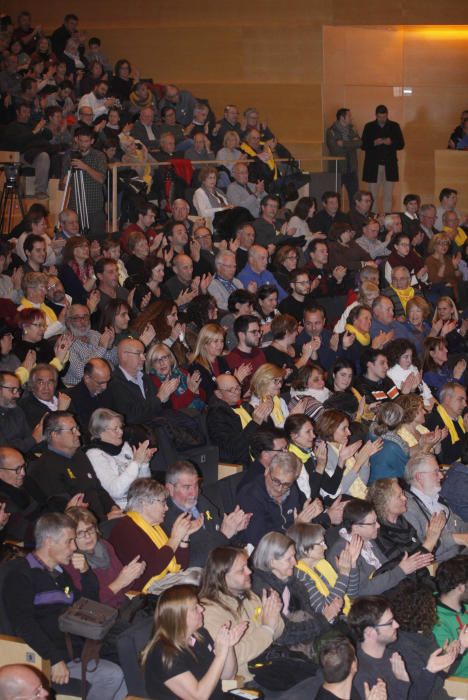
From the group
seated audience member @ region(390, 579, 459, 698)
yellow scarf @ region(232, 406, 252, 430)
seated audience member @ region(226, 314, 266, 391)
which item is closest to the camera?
seated audience member @ region(390, 579, 459, 698)

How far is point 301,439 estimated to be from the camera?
621 centimetres

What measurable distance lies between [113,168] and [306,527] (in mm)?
5822

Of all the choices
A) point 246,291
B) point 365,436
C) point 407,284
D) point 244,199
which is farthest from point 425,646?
point 244,199

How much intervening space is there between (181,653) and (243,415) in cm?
267

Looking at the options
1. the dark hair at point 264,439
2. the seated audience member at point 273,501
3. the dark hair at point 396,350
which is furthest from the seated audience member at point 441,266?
the seated audience member at point 273,501

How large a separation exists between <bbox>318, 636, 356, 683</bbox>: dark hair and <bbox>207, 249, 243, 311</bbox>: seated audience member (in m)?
4.81

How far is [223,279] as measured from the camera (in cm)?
880

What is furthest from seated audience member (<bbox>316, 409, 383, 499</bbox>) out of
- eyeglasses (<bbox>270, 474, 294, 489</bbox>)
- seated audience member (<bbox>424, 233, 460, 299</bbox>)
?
seated audience member (<bbox>424, 233, 460, 299</bbox>)

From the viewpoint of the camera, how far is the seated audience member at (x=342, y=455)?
626 cm

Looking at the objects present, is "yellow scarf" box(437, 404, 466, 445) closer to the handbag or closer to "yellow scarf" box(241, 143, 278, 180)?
the handbag

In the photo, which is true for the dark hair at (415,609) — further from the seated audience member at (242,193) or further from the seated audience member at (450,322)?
the seated audience member at (242,193)

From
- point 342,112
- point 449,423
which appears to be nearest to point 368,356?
point 449,423

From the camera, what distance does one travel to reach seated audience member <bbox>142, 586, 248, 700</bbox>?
4035 millimetres

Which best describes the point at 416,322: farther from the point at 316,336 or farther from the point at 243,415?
the point at 243,415
